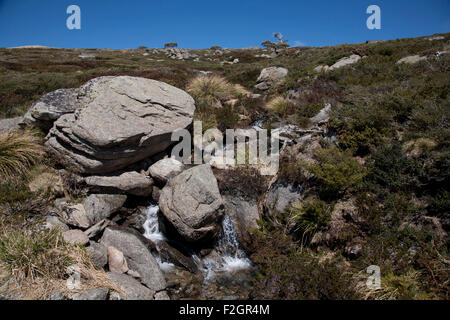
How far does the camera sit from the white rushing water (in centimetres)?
665

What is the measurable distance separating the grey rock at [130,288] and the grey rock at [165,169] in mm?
3438

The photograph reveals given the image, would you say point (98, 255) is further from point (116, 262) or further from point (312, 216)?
point (312, 216)

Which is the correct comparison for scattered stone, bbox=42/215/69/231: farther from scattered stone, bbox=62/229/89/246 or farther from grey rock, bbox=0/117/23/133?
grey rock, bbox=0/117/23/133

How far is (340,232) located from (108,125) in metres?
7.35

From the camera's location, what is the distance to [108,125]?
7320 mm

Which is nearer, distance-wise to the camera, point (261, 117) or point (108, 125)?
point (108, 125)

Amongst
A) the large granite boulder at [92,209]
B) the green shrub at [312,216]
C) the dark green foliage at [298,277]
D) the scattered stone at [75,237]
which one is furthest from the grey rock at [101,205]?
the green shrub at [312,216]

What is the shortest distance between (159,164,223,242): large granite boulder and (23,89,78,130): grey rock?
4.68 metres

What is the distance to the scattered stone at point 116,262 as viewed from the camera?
5.78 metres

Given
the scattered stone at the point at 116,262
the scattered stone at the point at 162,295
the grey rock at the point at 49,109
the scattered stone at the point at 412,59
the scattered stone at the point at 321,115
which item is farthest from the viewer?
the scattered stone at the point at 412,59

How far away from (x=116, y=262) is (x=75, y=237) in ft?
3.90

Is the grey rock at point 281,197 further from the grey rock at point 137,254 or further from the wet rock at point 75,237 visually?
the wet rock at point 75,237
